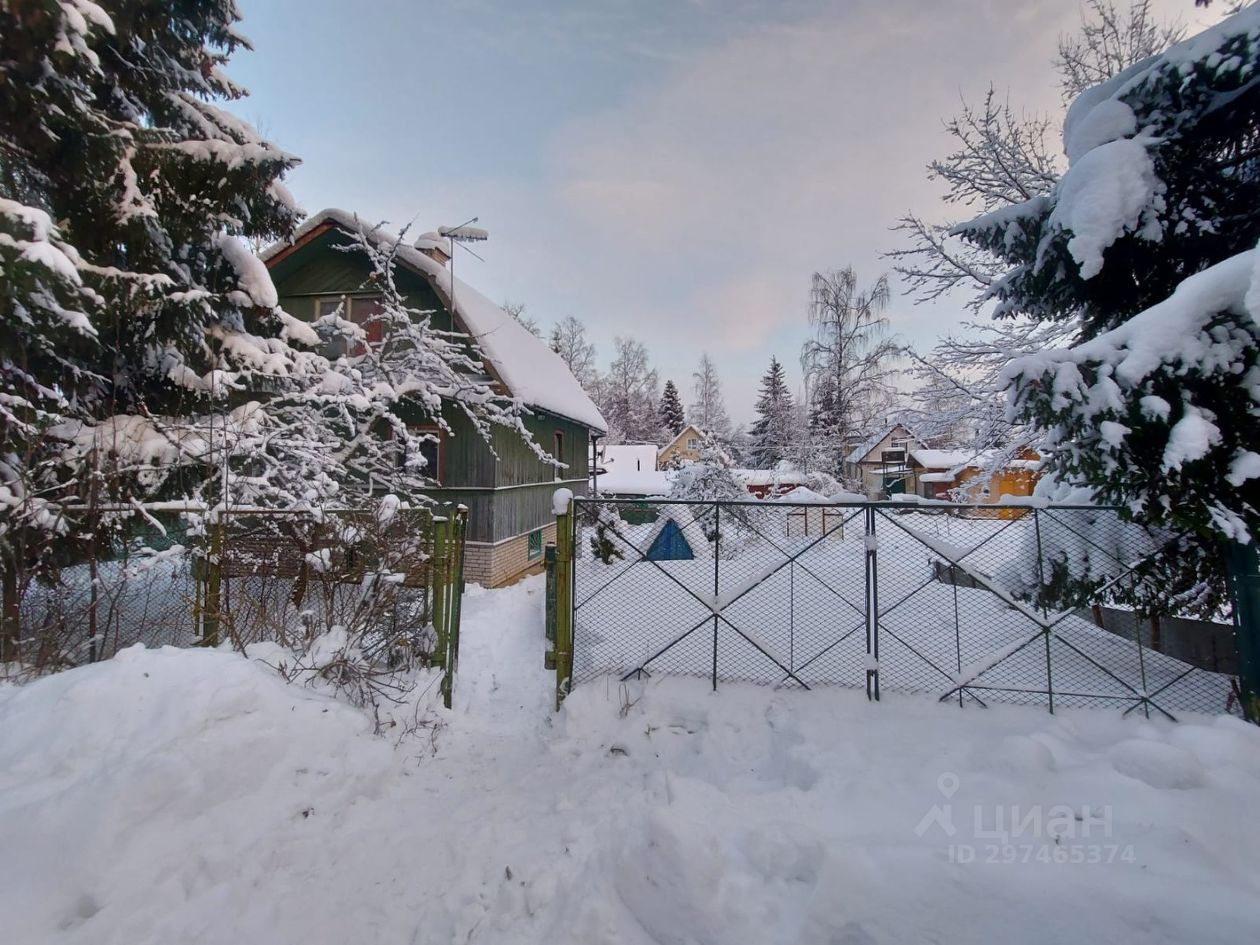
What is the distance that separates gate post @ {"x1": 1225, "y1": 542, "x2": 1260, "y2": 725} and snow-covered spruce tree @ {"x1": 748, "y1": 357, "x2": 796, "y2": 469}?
16.6 m

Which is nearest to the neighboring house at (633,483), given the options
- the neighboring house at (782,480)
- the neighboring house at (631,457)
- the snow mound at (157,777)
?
the neighboring house at (631,457)

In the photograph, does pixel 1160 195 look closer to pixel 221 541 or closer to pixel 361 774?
pixel 361 774

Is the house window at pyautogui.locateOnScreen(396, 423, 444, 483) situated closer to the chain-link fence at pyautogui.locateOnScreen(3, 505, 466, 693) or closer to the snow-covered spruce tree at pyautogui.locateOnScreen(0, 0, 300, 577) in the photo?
the snow-covered spruce tree at pyautogui.locateOnScreen(0, 0, 300, 577)

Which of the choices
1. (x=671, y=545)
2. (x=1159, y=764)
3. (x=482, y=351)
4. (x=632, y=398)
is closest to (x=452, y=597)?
(x=1159, y=764)

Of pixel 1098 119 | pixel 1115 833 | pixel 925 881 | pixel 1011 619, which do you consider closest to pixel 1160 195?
pixel 1098 119

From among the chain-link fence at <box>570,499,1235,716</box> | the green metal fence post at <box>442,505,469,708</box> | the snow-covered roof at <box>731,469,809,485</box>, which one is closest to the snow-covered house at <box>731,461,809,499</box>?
the snow-covered roof at <box>731,469,809,485</box>

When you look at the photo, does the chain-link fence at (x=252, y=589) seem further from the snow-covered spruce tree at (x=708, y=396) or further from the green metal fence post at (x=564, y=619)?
the snow-covered spruce tree at (x=708, y=396)

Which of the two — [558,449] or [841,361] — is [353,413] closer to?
[558,449]

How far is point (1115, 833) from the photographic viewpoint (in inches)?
106

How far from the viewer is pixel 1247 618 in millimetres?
3615

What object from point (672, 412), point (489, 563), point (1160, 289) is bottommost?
point (489, 563)

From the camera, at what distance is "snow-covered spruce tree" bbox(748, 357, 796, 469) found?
23734mm

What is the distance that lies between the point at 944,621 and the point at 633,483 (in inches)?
814

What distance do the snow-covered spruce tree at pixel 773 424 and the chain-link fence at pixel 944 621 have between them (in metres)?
15.6
